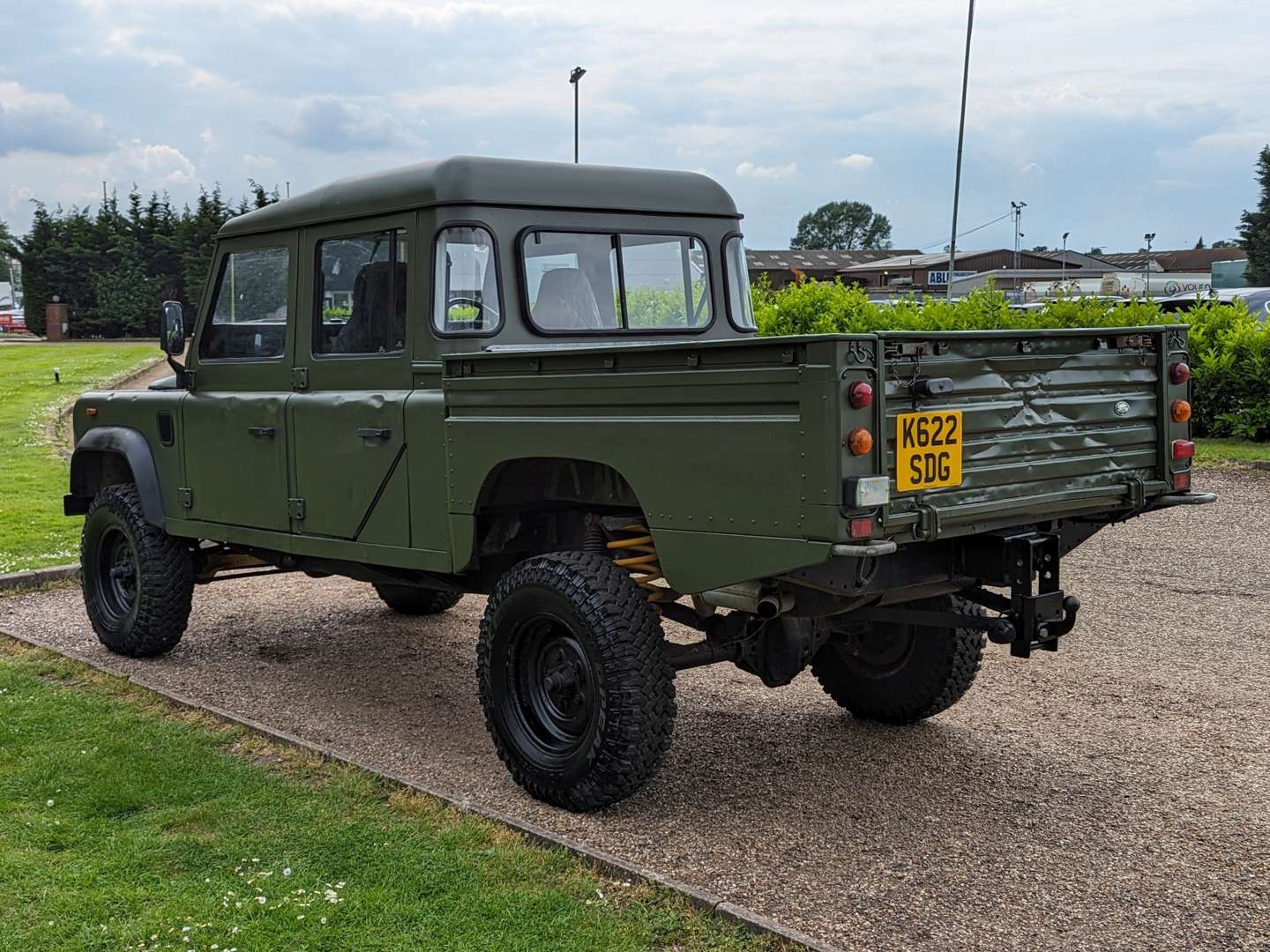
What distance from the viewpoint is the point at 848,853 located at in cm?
452

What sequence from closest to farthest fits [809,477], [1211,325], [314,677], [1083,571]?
1. [809,477]
2. [314,677]
3. [1083,571]
4. [1211,325]

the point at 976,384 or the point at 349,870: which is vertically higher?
the point at 976,384

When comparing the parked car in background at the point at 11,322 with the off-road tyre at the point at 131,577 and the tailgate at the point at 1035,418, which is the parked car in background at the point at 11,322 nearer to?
the off-road tyre at the point at 131,577

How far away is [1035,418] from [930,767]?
1.59m

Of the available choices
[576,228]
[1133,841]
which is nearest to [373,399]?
[576,228]

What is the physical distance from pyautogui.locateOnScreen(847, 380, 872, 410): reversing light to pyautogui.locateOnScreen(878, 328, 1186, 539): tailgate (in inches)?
4.1

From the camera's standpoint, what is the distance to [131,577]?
7.46m

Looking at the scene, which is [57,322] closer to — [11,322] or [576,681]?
[11,322]

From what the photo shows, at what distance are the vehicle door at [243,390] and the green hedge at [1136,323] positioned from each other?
327 inches

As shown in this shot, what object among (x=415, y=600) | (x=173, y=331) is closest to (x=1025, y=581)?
(x=173, y=331)

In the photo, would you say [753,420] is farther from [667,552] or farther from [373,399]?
[373,399]

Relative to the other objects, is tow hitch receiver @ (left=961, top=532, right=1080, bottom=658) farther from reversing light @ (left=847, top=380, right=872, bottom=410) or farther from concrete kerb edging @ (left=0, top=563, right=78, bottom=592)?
concrete kerb edging @ (left=0, top=563, right=78, bottom=592)

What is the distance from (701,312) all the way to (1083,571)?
416 centimetres

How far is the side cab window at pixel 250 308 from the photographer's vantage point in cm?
646
